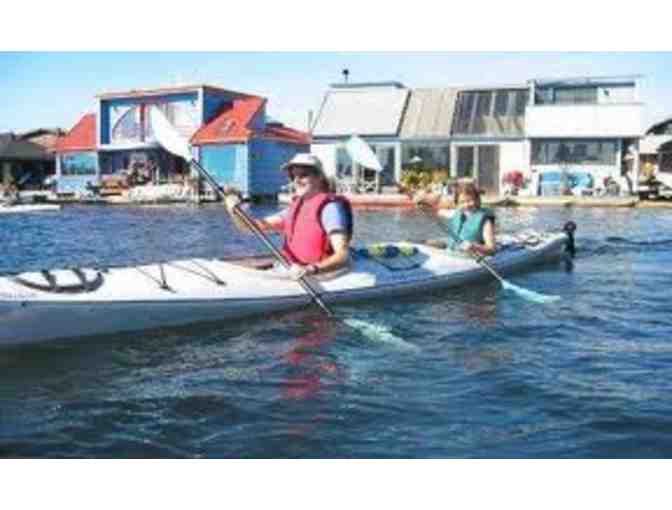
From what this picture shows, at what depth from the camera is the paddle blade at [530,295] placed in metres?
9.03

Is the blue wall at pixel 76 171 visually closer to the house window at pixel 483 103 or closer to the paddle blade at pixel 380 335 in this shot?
the house window at pixel 483 103

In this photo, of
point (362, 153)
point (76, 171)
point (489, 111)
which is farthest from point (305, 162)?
point (76, 171)

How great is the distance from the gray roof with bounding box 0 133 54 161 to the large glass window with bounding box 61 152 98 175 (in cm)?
438

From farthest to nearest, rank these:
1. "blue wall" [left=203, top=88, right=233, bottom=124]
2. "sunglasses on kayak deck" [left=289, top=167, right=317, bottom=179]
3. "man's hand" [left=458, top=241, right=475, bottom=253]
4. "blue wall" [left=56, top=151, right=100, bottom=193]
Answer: "blue wall" [left=56, top=151, right=100, bottom=193] → "blue wall" [left=203, top=88, right=233, bottom=124] → "man's hand" [left=458, top=241, right=475, bottom=253] → "sunglasses on kayak deck" [left=289, top=167, right=317, bottom=179]

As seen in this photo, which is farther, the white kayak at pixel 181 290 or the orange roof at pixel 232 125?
the orange roof at pixel 232 125

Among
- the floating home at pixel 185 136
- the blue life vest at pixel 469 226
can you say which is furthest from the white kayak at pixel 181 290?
the floating home at pixel 185 136

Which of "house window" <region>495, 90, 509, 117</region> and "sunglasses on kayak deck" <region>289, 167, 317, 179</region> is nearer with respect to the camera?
"sunglasses on kayak deck" <region>289, 167, 317, 179</region>

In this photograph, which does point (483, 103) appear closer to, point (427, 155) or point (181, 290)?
point (427, 155)

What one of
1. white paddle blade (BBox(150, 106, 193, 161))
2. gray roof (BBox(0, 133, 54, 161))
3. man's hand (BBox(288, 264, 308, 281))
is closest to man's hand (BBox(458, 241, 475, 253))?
man's hand (BBox(288, 264, 308, 281))

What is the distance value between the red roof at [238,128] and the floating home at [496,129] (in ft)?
7.97

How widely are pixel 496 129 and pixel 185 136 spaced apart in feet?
37.2

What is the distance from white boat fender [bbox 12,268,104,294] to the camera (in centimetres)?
632

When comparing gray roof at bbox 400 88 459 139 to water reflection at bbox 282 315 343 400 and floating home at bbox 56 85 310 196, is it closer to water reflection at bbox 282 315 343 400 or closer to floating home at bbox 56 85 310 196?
floating home at bbox 56 85 310 196
